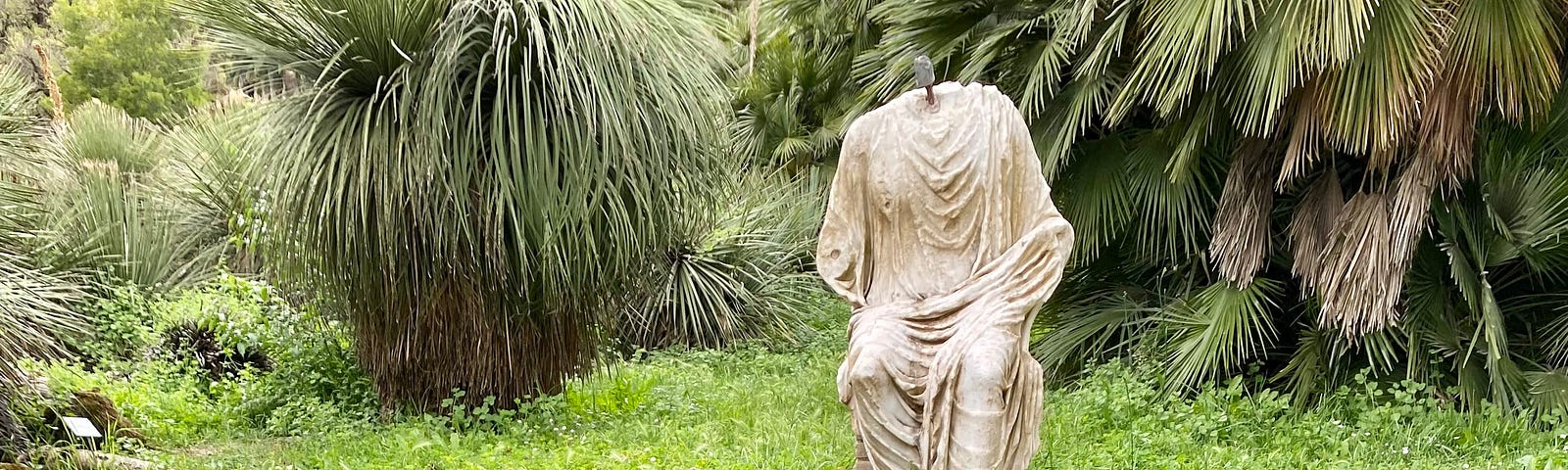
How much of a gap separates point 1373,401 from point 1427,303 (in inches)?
23.4

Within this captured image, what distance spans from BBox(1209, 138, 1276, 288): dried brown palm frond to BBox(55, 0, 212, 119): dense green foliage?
21185mm

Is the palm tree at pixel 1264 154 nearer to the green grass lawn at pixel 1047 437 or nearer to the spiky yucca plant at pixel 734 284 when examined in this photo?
the green grass lawn at pixel 1047 437

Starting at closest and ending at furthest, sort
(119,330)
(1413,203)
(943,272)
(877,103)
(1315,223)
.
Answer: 1. (943,272)
2. (1413,203)
3. (1315,223)
4. (877,103)
5. (119,330)

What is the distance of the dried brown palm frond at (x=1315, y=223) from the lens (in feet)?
20.6

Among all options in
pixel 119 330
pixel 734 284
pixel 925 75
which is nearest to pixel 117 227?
pixel 119 330

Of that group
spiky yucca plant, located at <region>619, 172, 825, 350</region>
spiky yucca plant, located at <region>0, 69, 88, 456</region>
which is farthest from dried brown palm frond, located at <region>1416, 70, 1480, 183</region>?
spiky yucca plant, located at <region>0, 69, 88, 456</region>

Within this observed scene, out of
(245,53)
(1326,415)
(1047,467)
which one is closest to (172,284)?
(245,53)

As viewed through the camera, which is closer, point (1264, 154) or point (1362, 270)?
point (1362, 270)

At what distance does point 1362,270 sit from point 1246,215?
2.18ft

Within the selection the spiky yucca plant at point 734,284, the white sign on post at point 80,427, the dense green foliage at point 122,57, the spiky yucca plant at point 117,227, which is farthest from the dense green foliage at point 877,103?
the dense green foliage at point 122,57

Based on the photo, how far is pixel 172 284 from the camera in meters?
9.89

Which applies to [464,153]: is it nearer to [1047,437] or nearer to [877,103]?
[877,103]

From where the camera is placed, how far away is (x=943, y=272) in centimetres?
388

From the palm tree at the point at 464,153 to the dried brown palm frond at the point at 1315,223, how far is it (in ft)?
9.90
